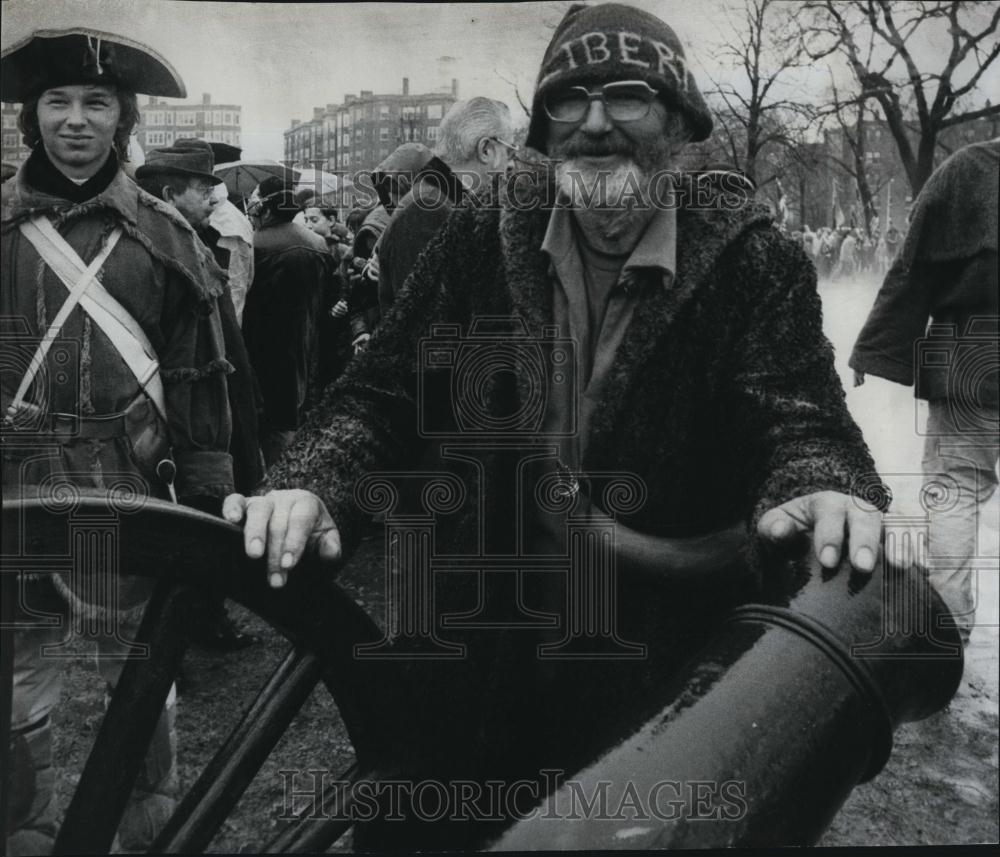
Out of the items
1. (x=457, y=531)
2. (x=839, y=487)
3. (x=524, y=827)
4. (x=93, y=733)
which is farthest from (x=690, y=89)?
(x=93, y=733)

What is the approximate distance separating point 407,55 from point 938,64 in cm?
115

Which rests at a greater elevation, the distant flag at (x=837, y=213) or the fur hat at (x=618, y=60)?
the fur hat at (x=618, y=60)

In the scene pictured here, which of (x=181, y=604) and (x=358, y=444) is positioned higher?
(x=358, y=444)

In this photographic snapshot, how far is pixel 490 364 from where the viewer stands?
2221 mm

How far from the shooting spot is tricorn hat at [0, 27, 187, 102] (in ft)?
7.17

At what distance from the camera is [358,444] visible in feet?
6.92

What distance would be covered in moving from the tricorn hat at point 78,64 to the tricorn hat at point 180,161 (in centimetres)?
11

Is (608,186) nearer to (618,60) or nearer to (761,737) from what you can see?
(618,60)

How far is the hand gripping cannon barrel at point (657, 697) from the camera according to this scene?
175 cm

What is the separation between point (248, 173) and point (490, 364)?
2.25 feet

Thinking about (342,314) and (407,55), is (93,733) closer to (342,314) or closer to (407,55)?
(342,314)
